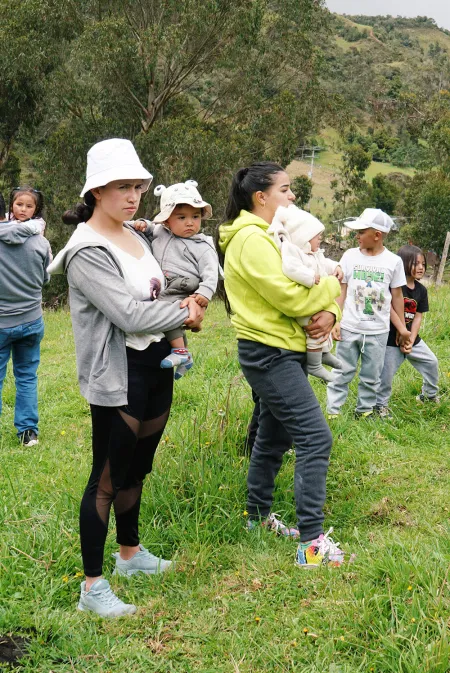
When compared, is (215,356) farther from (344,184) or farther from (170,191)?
(344,184)

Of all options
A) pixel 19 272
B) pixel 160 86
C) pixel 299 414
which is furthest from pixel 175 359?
pixel 160 86

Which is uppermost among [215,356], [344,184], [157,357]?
[157,357]

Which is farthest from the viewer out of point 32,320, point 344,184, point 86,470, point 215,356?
point 344,184

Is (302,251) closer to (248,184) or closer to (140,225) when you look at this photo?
(248,184)

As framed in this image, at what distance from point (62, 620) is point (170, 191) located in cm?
185

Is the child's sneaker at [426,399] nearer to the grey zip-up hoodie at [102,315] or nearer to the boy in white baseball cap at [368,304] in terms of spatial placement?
the boy in white baseball cap at [368,304]

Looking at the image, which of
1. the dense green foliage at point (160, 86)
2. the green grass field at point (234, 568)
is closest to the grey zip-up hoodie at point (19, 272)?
the green grass field at point (234, 568)

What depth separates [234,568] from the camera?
3045 millimetres

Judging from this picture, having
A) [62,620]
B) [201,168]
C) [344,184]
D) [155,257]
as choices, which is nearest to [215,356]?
[155,257]

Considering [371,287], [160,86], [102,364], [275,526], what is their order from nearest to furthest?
[102,364]
[275,526]
[371,287]
[160,86]

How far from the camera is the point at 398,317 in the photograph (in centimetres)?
511

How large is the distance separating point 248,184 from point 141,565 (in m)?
1.81

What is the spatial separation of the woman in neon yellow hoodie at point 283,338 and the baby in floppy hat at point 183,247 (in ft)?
0.48

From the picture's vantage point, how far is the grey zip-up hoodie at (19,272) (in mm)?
4766
